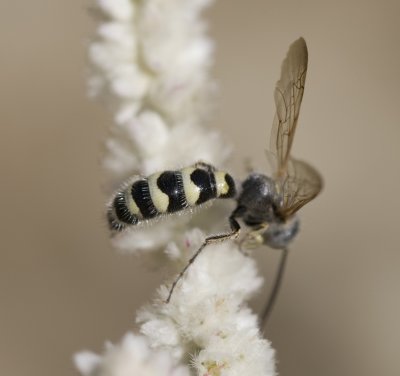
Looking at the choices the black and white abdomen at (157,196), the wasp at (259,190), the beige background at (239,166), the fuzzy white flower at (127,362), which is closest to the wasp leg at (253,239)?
the wasp at (259,190)

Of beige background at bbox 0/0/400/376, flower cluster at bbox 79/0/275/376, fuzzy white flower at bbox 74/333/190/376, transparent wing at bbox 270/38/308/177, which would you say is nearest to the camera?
fuzzy white flower at bbox 74/333/190/376

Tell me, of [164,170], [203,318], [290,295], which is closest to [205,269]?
[203,318]

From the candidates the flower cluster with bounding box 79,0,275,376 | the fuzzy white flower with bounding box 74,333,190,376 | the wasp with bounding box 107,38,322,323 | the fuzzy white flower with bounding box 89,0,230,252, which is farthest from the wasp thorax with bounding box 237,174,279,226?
the fuzzy white flower with bounding box 74,333,190,376

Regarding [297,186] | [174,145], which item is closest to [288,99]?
[297,186]

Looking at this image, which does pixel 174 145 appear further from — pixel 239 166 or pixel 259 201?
pixel 239 166

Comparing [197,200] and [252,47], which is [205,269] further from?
[252,47]

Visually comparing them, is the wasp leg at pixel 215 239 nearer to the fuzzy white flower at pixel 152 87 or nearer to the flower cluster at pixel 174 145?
the flower cluster at pixel 174 145

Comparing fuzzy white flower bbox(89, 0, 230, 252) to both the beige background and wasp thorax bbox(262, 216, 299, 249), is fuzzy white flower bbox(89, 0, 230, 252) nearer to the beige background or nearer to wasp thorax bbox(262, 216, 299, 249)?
wasp thorax bbox(262, 216, 299, 249)
